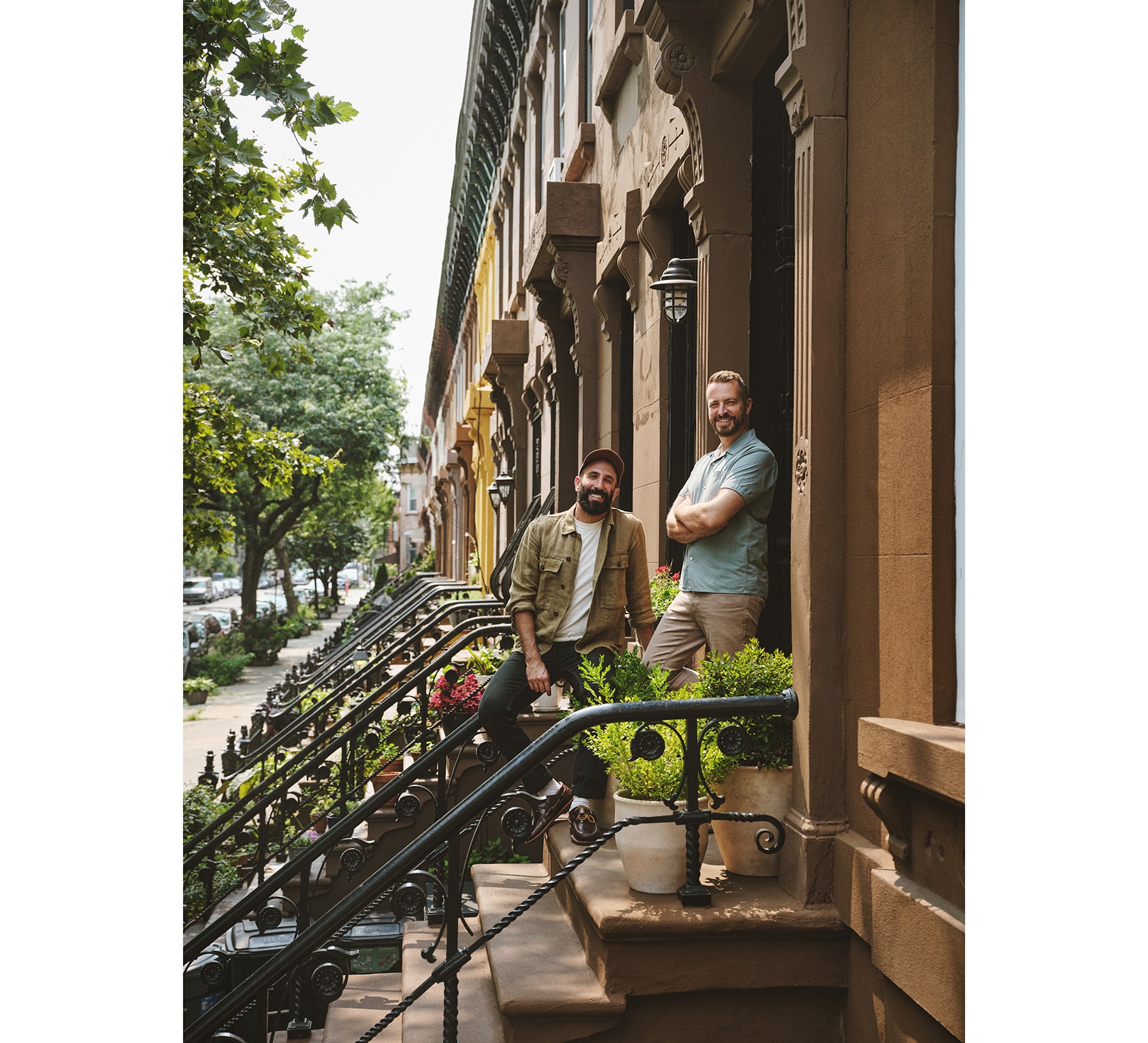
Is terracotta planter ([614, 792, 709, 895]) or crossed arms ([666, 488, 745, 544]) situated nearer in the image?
terracotta planter ([614, 792, 709, 895])

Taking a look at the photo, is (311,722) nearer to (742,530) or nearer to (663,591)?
(663,591)

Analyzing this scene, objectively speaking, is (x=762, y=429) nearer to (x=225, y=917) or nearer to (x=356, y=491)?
(x=225, y=917)

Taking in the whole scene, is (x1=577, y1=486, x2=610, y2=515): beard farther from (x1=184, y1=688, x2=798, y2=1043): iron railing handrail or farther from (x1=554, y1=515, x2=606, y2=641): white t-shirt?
(x1=184, y1=688, x2=798, y2=1043): iron railing handrail

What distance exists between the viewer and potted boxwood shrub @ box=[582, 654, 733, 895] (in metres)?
4.43

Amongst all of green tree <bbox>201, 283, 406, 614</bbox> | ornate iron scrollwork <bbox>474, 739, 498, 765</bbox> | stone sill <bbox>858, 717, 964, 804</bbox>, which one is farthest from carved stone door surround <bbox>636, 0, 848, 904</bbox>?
green tree <bbox>201, 283, 406, 614</bbox>

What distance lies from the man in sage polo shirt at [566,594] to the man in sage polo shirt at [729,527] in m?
0.64

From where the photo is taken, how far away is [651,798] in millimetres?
4504

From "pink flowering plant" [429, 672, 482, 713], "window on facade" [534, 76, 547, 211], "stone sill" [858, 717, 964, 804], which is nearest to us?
"stone sill" [858, 717, 964, 804]

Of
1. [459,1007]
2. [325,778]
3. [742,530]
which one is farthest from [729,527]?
[325,778]

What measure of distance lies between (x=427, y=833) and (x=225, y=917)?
7.15 feet

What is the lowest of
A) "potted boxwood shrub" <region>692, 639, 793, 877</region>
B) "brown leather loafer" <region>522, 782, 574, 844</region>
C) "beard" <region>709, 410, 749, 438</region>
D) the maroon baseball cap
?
"brown leather loafer" <region>522, 782, 574, 844</region>

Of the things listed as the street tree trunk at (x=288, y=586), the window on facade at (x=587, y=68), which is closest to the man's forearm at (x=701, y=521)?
the window on facade at (x=587, y=68)

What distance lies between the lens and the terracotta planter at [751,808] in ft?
15.1
